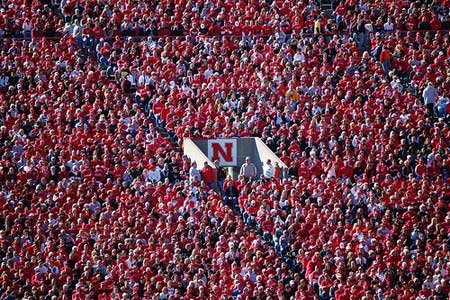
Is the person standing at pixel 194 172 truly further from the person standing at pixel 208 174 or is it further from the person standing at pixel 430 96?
the person standing at pixel 430 96

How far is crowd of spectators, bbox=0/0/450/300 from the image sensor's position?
4406 cm

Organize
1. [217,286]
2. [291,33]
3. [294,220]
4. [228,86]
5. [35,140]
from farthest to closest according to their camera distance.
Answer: [291,33]
[228,86]
[35,140]
[294,220]
[217,286]

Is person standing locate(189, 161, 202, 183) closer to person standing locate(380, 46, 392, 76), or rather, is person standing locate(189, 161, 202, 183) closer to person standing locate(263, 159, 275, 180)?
person standing locate(263, 159, 275, 180)

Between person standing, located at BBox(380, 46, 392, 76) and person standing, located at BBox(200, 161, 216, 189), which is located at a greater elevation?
person standing, located at BBox(380, 46, 392, 76)

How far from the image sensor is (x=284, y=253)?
45875 millimetres

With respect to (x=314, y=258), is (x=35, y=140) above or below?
above

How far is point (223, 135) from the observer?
5188 centimetres

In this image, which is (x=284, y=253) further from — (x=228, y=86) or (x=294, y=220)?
(x=228, y=86)

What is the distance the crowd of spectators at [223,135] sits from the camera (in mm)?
44062

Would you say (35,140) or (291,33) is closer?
(35,140)

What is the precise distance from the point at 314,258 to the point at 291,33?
14.4 m

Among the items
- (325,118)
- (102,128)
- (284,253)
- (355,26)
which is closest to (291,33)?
(355,26)

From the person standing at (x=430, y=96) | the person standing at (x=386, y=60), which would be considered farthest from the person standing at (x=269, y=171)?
the person standing at (x=386, y=60)

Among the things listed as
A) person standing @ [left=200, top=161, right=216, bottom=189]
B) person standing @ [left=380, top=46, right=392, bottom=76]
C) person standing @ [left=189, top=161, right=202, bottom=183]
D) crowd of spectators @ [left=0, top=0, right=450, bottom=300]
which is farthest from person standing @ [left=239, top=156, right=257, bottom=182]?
person standing @ [left=380, top=46, right=392, bottom=76]
